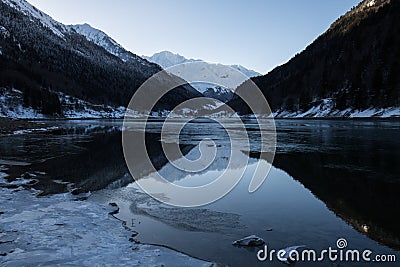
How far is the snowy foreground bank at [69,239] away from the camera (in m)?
5.77

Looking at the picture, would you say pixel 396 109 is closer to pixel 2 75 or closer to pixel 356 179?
pixel 356 179

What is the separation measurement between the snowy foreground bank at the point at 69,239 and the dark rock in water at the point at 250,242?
1.36 meters

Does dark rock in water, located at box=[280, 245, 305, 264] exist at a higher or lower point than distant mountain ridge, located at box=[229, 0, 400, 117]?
lower

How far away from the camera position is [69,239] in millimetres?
6789

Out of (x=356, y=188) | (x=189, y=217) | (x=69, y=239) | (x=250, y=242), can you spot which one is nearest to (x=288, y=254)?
(x=250, y=242)

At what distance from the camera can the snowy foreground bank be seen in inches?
227

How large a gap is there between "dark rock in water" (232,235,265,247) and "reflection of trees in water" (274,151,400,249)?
2.85 meters

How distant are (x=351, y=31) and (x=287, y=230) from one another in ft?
483

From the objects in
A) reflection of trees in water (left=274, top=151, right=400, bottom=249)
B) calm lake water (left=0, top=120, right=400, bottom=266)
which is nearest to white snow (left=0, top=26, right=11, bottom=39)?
calm lake water (left=0, top=120, right=400, bottom=266)

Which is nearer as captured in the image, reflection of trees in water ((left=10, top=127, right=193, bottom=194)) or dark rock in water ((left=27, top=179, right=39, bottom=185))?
dark rock in water ((left=27, top=179, right=39, bottom=185))

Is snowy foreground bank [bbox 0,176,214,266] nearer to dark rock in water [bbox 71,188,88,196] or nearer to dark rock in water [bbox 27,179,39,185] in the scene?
dark rock in water [bbox 71,188,88,196]

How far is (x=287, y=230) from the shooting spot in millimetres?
7695

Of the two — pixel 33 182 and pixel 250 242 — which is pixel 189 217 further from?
pixel 33 182

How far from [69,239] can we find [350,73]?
118568 mm
